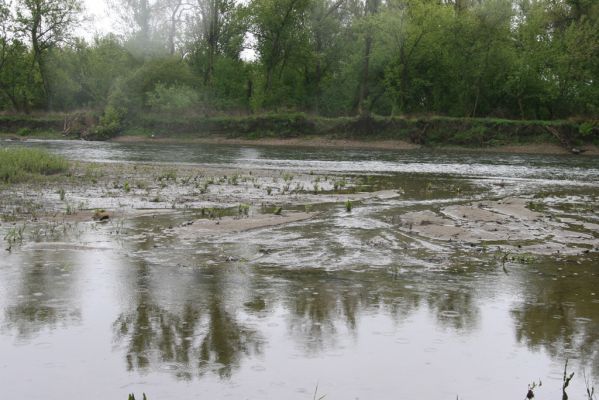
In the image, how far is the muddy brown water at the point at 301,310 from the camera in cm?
559

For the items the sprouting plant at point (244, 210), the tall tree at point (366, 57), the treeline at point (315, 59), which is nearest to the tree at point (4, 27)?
the treeline at point (315, 59)

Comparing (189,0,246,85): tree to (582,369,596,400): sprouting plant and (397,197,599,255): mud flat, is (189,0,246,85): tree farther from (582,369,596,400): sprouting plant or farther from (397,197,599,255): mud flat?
(582,369,596,400): sprouting plant

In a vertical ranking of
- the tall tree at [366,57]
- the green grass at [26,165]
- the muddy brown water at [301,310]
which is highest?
the tall tree at [366,57]

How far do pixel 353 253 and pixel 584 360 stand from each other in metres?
5.52

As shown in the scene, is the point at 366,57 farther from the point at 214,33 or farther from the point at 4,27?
the point at 4,27

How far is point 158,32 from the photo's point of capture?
72.9 metres

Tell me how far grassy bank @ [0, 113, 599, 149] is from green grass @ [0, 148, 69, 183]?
38636 millimetres

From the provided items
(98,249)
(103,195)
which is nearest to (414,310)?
(98,249)

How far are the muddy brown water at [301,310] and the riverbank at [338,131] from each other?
4309 centimetres

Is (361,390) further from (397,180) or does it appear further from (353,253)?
(397,180)

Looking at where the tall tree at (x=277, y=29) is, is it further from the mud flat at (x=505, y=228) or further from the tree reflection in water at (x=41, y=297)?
the tree reflection in water at (x=41, y=297)

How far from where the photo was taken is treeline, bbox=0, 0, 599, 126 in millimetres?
60781

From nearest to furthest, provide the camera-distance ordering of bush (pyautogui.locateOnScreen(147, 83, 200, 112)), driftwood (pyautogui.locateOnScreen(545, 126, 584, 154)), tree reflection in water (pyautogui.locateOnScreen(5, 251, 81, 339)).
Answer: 1. tree reflection in water (pyautogui.locateOnScreen(5, 251, 81, 339))
2. driftwood (pyautogui.locateOnScreen(545, 126, 584, 154))
3. bush (pyautogui.locateOnScreen(147, 83, 200, 112))

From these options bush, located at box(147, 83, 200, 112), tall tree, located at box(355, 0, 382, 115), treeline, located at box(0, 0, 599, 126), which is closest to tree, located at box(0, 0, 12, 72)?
treeline, located at box(0, 0, 599, 126)
